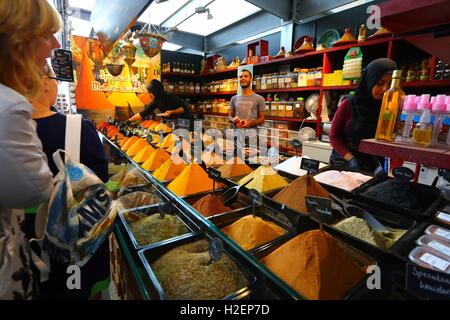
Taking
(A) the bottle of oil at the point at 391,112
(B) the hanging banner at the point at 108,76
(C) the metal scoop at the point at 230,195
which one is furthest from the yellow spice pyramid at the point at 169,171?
(B) the hanging banner at the point at 108,76

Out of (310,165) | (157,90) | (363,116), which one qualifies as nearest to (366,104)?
(363,116)

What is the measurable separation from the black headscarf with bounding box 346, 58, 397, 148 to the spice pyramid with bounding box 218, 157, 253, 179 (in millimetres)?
878

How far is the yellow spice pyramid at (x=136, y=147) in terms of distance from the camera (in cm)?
194

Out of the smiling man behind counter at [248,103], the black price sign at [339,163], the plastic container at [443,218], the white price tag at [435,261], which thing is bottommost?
the white price tag at [435,261]

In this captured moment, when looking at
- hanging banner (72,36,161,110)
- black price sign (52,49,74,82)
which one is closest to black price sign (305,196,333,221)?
black price sign (52,49,74,82)

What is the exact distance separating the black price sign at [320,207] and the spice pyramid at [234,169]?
76cm

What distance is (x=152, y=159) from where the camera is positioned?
65.9 inches

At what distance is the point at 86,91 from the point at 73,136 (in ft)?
13.8

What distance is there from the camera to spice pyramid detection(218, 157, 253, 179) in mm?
1462

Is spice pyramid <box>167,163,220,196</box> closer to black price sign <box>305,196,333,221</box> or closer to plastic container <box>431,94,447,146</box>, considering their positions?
black price sign <box>305,196,333,221</box>

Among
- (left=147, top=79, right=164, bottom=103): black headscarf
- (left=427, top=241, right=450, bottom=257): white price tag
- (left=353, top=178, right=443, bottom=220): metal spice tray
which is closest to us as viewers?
(left=427, top=241, right=450, bottom=257): white price tag

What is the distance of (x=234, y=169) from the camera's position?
4.92 feet

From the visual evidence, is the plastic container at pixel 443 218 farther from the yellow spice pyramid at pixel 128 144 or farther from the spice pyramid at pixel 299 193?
the yellow spice pyramid at pixel 128 144

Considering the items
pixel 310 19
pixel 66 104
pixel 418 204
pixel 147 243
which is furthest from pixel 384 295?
pixel 66 104
